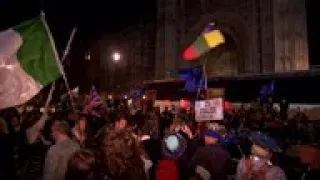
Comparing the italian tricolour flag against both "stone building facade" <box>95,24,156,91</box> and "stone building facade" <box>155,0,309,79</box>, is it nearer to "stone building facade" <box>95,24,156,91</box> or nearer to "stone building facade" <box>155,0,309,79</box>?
"stone building facade" <box>155,0,309,79</box>

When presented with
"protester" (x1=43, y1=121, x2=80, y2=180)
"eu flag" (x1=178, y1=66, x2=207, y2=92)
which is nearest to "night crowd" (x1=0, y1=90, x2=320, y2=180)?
"protester" (x1=43, y1=121, x2=80, y2=180)

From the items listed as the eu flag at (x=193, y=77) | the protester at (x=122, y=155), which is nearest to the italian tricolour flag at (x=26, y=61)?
the protester at (x=122, y=155)

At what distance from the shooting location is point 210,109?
29.2 feet

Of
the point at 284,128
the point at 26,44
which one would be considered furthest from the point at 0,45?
the point at 284,128

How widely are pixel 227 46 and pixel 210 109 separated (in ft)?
63.8

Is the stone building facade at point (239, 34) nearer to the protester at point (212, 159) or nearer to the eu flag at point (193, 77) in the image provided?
the eu flag at point (193, 77)

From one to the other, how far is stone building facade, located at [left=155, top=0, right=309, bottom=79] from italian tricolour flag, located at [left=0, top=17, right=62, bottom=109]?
18433 mm

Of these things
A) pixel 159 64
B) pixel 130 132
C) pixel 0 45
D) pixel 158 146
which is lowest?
pixel 158 146

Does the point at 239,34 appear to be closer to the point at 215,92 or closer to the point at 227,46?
the point at 227,46

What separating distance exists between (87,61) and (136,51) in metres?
8.03

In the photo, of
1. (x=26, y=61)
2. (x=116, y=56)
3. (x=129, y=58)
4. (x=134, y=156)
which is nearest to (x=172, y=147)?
(x=134, y=156)

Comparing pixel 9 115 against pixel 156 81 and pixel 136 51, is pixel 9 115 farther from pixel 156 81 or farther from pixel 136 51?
pixel 136 51

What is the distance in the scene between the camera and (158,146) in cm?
797

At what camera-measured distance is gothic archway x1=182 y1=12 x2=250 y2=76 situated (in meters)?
24.6
